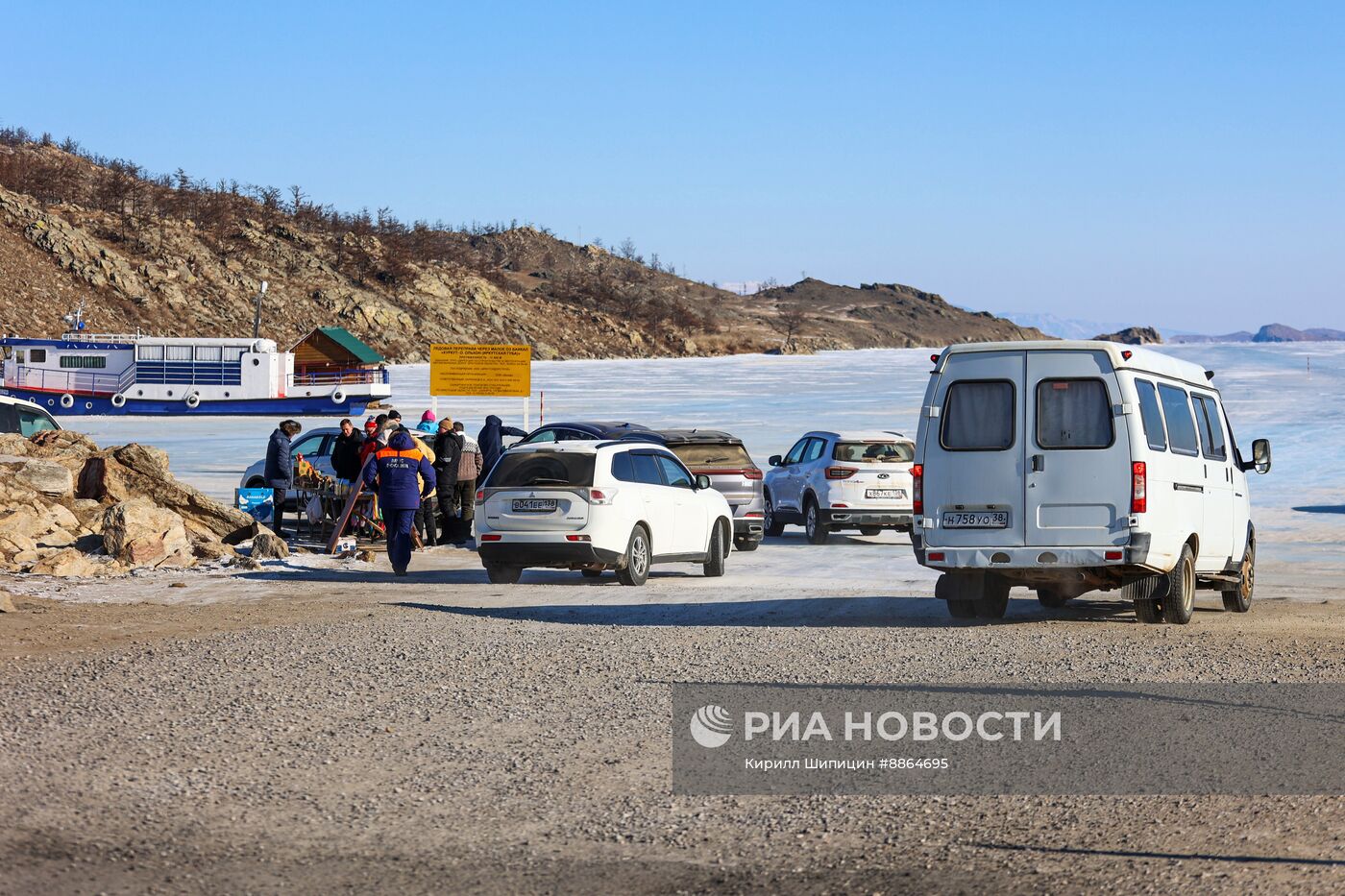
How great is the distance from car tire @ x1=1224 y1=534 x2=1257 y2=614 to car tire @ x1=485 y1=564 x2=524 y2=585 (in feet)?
24.5

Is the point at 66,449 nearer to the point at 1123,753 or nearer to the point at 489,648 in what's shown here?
the point at 489,648

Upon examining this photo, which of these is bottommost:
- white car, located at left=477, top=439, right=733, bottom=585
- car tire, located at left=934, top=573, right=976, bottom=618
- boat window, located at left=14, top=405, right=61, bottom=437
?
car tire, located at left=934, top=573, right=976, bottom=618

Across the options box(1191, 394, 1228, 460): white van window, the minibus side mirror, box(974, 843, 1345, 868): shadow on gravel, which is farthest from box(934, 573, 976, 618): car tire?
box(974, 843, 1345, 868): shadow on gravel

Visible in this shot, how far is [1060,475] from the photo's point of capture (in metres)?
12.9

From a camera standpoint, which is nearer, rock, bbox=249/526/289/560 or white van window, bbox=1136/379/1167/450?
white van window, bbox=1136/379/1167/450

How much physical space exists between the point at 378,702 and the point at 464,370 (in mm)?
27022

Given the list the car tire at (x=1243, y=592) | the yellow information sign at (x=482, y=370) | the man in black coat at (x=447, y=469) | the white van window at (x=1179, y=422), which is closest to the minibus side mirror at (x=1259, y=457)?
the car tire at (x=1243, y=592)

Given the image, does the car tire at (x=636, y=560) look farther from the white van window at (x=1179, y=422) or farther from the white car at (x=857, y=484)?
the white car at (x=857, y=484)

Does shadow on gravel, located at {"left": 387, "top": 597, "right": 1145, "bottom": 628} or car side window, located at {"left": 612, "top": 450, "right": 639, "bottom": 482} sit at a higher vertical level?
car side window, located at {"left": 612, "top": 450, "right": 639, "bottom": 482}

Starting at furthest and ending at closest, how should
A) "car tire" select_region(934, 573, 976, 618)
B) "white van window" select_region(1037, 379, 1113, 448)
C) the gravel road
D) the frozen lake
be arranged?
1. the frozen lake
2. "car tire" select_region(934, 573, 976, 618)
3. "white van window" select_region(1037, 379, 1113, 448)
4. the gravel road

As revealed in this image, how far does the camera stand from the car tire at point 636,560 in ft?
56.0

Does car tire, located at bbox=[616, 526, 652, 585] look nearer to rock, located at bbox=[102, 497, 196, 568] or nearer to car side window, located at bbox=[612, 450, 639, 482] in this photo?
car side window, located at bbox=[612, 450, 639, 482]

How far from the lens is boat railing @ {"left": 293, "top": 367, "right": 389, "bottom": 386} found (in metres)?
71.9

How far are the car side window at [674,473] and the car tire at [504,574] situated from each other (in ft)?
6.65
